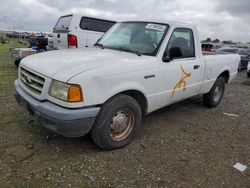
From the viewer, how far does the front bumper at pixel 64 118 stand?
2.77 meters

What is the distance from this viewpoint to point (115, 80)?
3066mm

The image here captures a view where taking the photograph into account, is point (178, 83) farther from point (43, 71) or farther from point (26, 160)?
point (26, 160)

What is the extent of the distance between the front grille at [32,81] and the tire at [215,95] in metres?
4.04

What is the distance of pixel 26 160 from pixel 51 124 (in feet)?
2.20

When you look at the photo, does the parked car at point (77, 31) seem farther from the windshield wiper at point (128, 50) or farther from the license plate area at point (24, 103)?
the license plate area at point (24, 103)

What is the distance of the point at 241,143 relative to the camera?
405cm

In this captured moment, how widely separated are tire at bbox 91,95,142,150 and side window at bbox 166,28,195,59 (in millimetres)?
1155

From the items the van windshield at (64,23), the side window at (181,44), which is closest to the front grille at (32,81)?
the side window at (181,44)

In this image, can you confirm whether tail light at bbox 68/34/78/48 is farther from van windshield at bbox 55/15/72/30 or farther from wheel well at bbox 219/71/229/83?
wheel well at bbox 219/71/229/83

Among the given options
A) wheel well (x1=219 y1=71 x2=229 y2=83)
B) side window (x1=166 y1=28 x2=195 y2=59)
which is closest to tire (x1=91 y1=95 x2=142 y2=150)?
side window (x1=166 y1=28 x2=195 y2=59)

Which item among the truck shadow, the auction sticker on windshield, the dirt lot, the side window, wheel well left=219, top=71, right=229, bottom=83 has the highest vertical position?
the auction sticker on windshield

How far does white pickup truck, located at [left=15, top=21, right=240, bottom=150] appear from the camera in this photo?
282 cm

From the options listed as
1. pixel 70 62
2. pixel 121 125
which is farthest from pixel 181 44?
pixel 70 62

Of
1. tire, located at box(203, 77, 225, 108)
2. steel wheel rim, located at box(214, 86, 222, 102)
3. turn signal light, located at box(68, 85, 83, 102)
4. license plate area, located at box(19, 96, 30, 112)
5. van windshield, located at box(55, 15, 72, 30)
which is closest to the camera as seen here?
turn signal light, located at box(68, 85, 83, 102)
